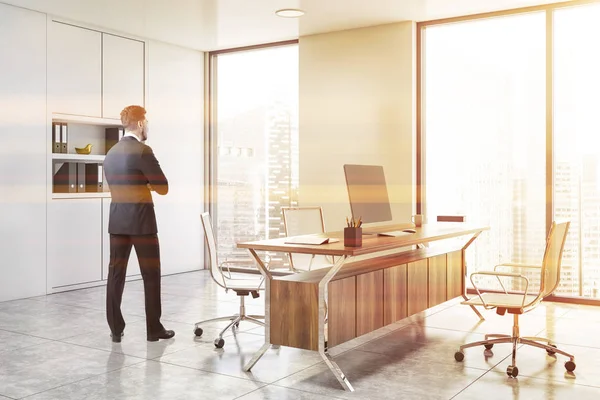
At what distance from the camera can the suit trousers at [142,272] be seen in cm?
500

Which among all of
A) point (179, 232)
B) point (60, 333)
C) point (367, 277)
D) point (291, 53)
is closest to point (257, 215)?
point (179, 232)

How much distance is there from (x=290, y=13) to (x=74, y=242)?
3.59 m

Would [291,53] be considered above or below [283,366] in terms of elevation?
above

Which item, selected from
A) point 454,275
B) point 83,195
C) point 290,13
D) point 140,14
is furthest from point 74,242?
point 454,275

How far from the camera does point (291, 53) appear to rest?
875cm

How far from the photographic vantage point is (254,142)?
29.9 ft

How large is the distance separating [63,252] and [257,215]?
2.69 m

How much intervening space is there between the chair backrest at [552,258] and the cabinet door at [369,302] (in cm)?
112

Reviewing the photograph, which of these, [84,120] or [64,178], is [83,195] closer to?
[64,178]

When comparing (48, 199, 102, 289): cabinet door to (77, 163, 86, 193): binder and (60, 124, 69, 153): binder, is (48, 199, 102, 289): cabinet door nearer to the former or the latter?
(77, 163, 86, 193): binder

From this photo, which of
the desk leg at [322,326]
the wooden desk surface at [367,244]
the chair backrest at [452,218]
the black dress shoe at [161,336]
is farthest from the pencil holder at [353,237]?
the chair backrest at [452,218]

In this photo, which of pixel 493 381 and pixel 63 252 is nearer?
pixel 493 381

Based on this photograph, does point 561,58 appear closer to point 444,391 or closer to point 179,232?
point 444,391

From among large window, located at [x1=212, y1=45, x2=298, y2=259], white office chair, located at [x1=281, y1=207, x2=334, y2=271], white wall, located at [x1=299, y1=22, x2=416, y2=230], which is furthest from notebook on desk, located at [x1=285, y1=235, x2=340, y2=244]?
large window, located at [x1=212, y1=45, x2=298, y2=259]
